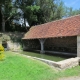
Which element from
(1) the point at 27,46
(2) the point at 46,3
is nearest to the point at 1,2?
(1) the point at 27,46

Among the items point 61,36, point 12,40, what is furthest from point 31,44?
point 61,36

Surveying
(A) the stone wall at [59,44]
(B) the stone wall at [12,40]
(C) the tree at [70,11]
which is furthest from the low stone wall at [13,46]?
(C) the tree at [70,11]

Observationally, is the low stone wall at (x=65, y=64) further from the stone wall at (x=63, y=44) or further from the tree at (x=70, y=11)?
the tree at (x=70, y=11)

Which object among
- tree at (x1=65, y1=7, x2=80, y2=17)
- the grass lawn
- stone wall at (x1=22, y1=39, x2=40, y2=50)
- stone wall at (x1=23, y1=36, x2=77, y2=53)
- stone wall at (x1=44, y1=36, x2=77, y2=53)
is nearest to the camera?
the grass lawn

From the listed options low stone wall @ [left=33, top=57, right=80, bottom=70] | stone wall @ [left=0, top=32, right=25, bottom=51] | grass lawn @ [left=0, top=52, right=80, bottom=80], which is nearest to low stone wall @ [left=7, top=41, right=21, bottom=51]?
stone wall @ [left=0, top=32, right=25, bottom=51]

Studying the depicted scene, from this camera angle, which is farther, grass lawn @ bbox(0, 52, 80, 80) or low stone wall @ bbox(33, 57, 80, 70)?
low stone wall @ bbox(33, 57, 80, 70)

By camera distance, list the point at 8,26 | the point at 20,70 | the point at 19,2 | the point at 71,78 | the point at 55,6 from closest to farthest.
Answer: the point at 71,78 → the point at 20,70 → the point at 19,2 → the point at 8,26 → the point at 55,6

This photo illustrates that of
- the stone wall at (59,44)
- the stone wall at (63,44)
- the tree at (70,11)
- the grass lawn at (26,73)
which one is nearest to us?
the grass lawn at (26,73)

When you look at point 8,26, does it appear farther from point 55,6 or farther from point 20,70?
point 20,70

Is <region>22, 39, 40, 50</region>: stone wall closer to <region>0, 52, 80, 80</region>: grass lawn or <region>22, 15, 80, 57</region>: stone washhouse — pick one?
<region>22, 15, 80, 57</region>: stone washhouse

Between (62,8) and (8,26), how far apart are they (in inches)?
474

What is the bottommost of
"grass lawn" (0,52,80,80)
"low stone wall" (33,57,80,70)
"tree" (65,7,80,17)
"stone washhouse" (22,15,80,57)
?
"grass lawn" (0,52,80,80)

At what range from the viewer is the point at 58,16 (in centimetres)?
3086

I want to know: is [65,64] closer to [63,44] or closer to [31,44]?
[63,44]
